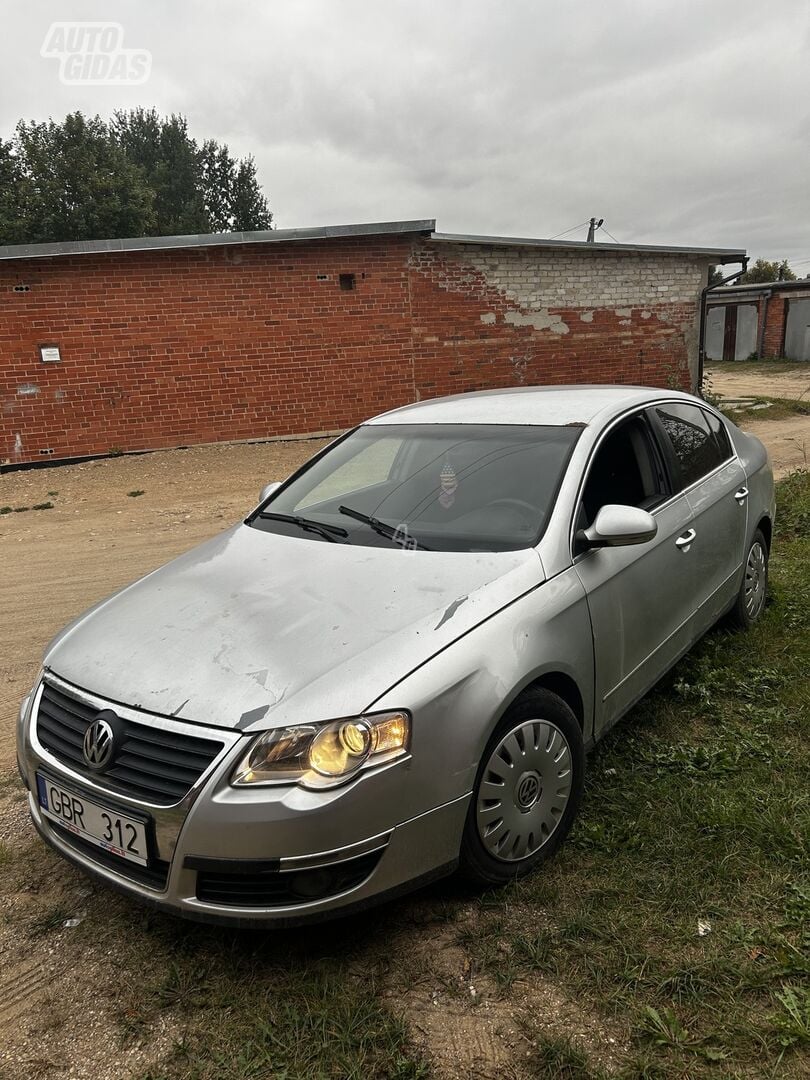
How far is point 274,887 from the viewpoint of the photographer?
6.53ft

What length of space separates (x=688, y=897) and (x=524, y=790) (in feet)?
1.92

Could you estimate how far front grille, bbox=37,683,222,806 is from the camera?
6.48 ft

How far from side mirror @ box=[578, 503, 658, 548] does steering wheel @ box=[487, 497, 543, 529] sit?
169 mm

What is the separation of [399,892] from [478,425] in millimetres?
2008

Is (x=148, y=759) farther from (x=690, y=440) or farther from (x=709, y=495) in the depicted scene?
(x=690, y=440)

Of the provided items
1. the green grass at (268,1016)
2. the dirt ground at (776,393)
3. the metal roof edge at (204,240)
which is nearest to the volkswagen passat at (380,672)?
the green grass at (268,1016)

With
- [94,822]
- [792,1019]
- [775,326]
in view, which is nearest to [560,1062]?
[792,1019]

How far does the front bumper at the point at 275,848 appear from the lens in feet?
6.27

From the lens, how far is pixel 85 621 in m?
2.73

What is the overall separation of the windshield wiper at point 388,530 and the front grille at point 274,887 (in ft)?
3.75

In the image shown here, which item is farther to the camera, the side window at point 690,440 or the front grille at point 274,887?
the side window at point 690,440

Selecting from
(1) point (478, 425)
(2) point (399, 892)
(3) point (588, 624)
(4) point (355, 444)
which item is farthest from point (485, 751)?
(4) point (355, 444)

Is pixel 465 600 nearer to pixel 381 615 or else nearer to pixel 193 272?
pixel 381 615

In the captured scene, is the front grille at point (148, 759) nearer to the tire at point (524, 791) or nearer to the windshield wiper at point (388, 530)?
the tire at point (524, 791)
